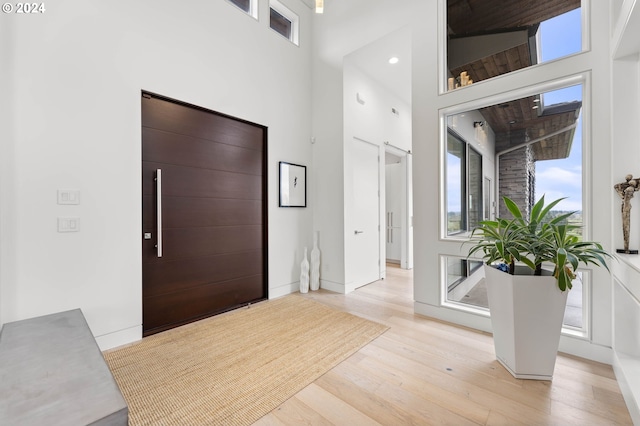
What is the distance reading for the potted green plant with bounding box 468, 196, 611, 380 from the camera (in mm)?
1789

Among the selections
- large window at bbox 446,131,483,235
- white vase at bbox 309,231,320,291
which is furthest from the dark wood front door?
large window at bbox 446,131,483,235

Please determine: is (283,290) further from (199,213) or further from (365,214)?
(365,214)

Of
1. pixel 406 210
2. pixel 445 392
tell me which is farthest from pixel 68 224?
pixel 406 210

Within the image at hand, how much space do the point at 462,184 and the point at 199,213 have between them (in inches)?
117

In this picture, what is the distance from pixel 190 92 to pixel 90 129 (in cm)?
99

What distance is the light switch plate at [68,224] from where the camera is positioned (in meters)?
2.07

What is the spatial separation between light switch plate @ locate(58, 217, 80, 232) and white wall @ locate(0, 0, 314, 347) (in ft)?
0.11

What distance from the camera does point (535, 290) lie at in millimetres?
1818

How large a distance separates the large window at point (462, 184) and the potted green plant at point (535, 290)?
0.95 meters

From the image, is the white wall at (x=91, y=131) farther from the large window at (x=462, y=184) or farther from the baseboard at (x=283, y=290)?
the large window at (x=462, y=184)

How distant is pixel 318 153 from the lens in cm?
414

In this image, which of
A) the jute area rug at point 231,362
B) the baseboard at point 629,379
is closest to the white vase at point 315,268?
the jute area rug at point 231,362

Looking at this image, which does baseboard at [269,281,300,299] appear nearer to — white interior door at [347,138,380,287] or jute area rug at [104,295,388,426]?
jute area rug at [104,295,388,426]

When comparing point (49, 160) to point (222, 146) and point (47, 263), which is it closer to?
point (47, 263)
